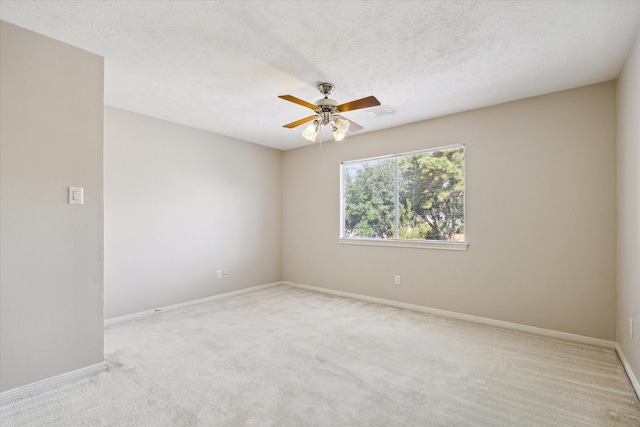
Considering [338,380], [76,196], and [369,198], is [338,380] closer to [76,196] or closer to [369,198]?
[76,196]

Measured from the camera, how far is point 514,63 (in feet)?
8.64

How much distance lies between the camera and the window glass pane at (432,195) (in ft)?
12.9

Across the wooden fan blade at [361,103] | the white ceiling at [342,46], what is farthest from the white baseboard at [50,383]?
the wooden fan blade at [361,103]

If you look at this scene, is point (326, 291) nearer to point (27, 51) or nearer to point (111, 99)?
point (111, 99)

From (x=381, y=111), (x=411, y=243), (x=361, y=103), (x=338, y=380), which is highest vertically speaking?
(x=381, y=111)

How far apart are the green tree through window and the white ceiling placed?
859 millimetres

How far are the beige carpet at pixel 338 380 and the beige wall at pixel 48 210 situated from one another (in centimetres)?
30

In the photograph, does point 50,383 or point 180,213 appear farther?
point 180,213

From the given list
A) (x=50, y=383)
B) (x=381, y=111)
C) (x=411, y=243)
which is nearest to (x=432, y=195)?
(x=411, y=243)

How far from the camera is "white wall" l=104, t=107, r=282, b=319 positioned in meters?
3.73

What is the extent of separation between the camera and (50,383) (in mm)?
2229

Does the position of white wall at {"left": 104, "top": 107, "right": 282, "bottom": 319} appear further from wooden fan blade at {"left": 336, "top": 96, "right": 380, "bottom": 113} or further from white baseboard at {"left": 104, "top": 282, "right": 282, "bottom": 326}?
wooden fan blade at {"left": 336, "top": 96, "right": 380, "bottom": 113}

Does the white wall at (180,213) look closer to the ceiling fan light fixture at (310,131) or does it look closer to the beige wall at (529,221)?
the beige wall at (529,221)

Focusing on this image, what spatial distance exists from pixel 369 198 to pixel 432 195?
3.23ft
